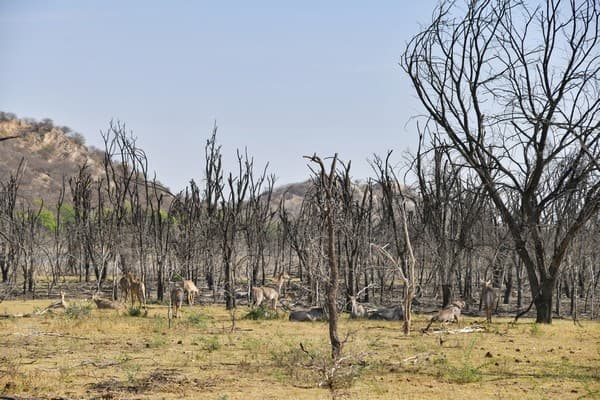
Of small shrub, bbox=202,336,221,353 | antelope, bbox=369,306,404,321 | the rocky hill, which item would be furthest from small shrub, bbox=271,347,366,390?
the rocky hill

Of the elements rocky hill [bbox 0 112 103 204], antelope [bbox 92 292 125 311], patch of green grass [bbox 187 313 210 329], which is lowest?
patch of green grass [bbox 187 313 210 329]

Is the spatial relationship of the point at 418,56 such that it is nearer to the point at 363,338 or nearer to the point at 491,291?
the point at 491,291

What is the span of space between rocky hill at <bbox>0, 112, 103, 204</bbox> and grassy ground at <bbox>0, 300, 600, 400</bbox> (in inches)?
2170

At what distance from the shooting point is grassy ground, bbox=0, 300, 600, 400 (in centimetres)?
900

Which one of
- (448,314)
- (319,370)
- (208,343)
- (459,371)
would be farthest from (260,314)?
(459,371)

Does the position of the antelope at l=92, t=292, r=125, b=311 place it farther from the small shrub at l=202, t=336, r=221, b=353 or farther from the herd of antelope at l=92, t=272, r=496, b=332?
the small shrub at l=202, t=336, r=221, b=353

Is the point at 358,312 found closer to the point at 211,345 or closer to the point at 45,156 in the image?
the point at 211,345

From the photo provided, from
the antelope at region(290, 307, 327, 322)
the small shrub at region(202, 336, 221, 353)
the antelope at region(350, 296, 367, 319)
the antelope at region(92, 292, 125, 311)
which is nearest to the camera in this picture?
the small shrub at region(202, 336, 221, 353)

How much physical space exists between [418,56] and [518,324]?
739cm

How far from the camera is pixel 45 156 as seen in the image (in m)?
85.2

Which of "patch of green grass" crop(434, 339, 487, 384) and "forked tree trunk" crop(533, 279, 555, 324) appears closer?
"patch of green grass" crop(434, 339, 487, 384)

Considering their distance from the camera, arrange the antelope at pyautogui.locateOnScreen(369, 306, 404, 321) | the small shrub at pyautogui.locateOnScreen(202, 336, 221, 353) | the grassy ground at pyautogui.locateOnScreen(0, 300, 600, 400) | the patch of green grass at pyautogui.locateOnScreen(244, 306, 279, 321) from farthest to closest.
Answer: the antelope at pyautogui.locateOnScreen(369, 306, 404, 321) → the patch of green grass at pyautogui.locateOnScreen(244, 306, 279, 321) → the small shrub at pyautogui.locateOnScreen(202, 336, 221, 353) → the grassy ground at pyautogui.locateOnScreen(0, 300, 600, 400)

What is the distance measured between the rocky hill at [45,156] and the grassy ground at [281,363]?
181ft

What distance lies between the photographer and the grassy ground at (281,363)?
900 cm
